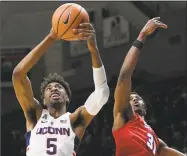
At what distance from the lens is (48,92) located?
10.9ft

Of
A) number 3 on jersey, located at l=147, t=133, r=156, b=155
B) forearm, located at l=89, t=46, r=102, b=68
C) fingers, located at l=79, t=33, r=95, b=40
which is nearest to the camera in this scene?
fingers, located at l=79, t=33, r=95, b=40

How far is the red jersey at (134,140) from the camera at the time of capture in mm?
3324

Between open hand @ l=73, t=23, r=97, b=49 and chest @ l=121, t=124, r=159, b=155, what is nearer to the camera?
open hand @ l=73, t=23, r=97, b=49

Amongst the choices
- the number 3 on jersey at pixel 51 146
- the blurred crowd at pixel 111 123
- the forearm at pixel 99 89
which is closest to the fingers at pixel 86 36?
the forearm at pixel 99 89

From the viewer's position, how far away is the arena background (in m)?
8.96

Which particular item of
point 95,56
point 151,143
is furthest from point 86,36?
point 151,143

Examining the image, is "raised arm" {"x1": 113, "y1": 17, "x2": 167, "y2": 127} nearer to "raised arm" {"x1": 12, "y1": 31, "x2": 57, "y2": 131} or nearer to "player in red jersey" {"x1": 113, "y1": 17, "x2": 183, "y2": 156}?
"player in red jersey" {"x1": 113, "y1": 17, "x2": 183, "y2": 156}

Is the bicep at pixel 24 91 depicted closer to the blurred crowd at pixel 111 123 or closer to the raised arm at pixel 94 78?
the raised arm at pixel 94 78

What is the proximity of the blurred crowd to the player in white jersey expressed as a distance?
533 cm

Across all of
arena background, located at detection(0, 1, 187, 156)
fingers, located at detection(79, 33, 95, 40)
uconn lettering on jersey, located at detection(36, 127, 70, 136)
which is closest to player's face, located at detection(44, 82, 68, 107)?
uconn lettering on jersey, located at detection(36, 127, 70, 136)

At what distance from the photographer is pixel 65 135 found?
3.07 meters

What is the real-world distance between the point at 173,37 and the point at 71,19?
25.9 feet

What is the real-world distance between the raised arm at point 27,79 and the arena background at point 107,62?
5.26 metres

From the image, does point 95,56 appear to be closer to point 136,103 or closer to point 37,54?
point 37,54
